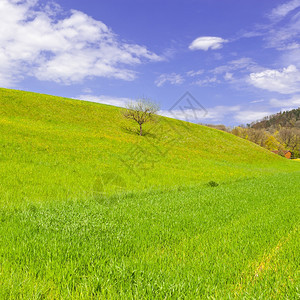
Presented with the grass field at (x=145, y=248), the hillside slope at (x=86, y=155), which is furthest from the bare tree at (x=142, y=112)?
the grass field at (x=145, y=248)

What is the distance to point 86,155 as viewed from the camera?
22.5 metres

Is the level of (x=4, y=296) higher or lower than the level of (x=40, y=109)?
lower

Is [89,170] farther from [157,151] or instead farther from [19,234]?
[157,151]

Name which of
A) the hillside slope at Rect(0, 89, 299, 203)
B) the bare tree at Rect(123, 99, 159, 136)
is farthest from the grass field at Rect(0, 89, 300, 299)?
the bare tree at Rect(123, 99, 159, 136)

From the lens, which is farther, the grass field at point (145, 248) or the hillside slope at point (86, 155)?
the hillside slope at point (86, 155)

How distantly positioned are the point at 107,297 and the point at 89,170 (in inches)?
580

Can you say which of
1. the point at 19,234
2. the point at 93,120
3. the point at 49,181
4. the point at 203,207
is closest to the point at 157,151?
the point at 93,120

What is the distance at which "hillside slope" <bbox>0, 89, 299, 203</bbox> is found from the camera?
12.2 meters

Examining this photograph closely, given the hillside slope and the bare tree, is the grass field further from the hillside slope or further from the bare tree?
the bare tree

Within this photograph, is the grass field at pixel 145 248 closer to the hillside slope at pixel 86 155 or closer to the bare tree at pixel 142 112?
Answer: the hillside slope at pixel 86 155

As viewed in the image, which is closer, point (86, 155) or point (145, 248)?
point (145, 248)

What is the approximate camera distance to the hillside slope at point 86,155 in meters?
12.2

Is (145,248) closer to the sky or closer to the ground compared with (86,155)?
closer to the ground

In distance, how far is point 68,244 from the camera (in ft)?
14.0
